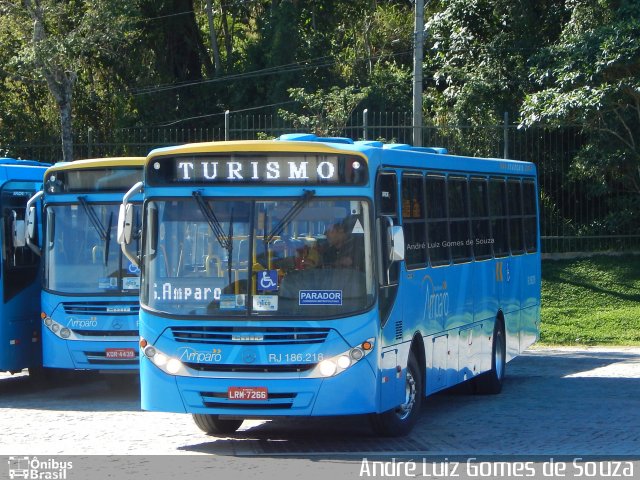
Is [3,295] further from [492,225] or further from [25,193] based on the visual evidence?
[492,225]

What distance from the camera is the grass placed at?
2170cm

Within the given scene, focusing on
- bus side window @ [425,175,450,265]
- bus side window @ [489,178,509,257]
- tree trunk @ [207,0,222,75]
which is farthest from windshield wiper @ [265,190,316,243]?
tree trunk @ [207,0,222,75]

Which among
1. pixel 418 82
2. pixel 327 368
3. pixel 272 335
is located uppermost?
pixel 418 82

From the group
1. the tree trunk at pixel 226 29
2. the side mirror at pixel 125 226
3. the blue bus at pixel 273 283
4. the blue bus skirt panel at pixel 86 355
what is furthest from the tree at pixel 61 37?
the blue bus at pixel 273 283

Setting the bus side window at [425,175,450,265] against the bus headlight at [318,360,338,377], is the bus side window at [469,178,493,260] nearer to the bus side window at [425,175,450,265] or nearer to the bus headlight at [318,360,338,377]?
the bus side window at [425,175,450,265]

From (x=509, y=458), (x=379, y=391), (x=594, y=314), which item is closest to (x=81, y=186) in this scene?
(x=379, y=391)

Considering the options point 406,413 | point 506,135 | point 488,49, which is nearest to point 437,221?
point 406,413

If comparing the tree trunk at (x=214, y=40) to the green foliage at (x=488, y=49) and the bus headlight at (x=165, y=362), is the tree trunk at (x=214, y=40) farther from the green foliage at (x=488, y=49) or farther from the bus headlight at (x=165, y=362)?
the bus headlight at (x=165, y=362)

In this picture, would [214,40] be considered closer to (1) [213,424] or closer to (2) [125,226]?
(2) [125,226]

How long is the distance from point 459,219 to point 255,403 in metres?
4.31

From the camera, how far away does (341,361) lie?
9.85 m

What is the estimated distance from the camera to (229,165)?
33.6 ft

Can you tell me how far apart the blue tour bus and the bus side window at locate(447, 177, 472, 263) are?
13.2 feet

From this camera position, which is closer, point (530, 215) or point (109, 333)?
point (109, 333)
